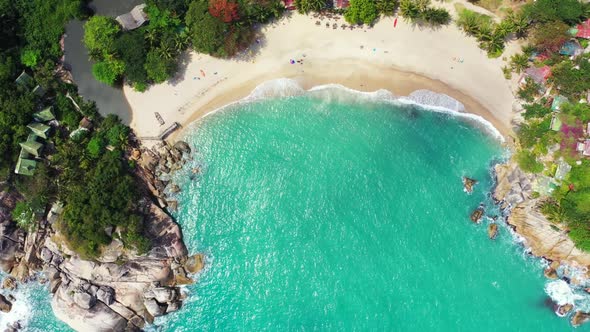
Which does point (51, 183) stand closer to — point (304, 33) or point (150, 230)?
point (150, 230)

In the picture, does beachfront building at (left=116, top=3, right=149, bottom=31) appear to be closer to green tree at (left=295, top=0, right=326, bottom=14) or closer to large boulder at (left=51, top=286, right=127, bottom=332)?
green tree at (left=295, top=0, right=326, bottom=14)

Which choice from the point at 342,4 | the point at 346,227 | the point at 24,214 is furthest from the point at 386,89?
the point at 24,214

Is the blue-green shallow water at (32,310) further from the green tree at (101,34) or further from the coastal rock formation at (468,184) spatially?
the coastal rock formation at (468,184)

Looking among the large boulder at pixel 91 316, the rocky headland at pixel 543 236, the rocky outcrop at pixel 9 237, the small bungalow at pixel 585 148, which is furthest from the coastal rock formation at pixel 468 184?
the rocky outcrop at pixel 9 237

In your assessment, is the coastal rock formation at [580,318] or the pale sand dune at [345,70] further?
the pale sand dune at [345,70]

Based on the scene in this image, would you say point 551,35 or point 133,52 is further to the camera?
point 133,52

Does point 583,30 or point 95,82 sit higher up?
point 583,30

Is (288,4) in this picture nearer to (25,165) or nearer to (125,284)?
(25,165)
